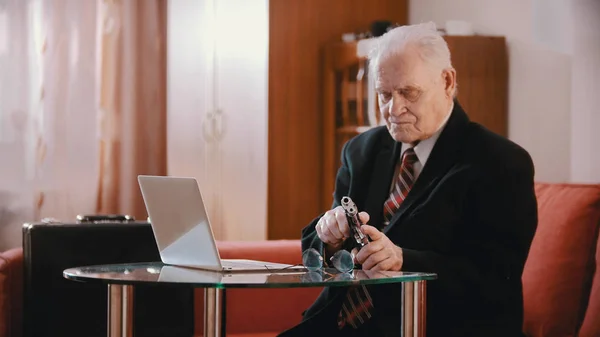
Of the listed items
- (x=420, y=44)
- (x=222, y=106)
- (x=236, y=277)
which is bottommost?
(x=236, y=277)

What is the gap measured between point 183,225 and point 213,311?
23cm

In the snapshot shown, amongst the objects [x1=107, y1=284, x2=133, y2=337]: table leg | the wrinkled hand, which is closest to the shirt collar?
the wrinkled hand

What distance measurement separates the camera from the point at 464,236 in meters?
2.11

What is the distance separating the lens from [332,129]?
4758mm

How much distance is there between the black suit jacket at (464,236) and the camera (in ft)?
6.66

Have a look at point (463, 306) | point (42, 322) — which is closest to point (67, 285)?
point (42, 322)

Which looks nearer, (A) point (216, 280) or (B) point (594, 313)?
(A) point (216, 280)

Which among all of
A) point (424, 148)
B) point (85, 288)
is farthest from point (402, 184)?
point (85, 288)

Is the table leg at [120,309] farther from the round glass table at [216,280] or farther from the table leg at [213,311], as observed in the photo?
the table leg at [213,311]

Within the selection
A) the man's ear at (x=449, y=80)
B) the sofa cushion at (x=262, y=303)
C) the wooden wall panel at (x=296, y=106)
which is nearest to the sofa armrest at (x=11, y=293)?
the sofa cushion at (x=262, y=303)

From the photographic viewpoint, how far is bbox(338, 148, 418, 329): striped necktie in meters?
2.11

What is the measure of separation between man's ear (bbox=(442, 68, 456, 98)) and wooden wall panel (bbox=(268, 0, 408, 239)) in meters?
2.76

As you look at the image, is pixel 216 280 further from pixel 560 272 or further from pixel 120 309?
pixel 560 272

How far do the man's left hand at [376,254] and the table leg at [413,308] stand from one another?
128 millimetres
